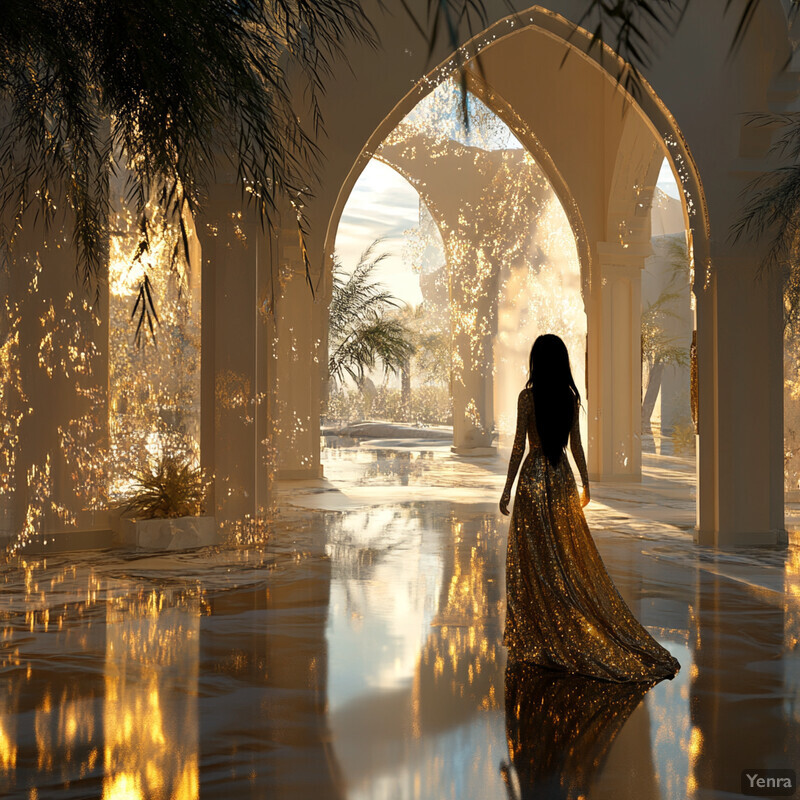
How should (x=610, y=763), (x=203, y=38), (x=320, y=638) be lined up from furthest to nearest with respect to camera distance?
(x=320, y=638)
(x=610, y=763)
(x=203, y=38)

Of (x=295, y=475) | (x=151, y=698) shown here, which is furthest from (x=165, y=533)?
(x=295, y=475)

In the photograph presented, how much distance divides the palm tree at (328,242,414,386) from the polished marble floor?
1147 centimetres

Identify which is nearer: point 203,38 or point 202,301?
point 203,38

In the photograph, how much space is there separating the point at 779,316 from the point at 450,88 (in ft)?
26.2

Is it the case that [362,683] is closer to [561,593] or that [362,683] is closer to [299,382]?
[561,593]

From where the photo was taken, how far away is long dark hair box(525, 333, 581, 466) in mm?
4309

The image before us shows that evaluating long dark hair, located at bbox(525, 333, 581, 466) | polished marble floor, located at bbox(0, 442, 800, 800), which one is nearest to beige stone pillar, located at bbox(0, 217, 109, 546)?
polished marble floor, located at bbox(0, 442, 800, 800)

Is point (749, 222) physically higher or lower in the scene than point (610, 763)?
higher

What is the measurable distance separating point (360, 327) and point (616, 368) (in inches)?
324

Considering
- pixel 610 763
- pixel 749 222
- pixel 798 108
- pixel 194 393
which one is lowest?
pixel 610 763

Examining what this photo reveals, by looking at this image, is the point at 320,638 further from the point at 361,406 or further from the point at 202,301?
the point at 361,406

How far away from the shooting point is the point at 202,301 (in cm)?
740

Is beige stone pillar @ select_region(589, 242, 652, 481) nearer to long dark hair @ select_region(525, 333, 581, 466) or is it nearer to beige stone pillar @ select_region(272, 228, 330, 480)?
beige stone pillar @ select_region(272, 228, 330, 480)

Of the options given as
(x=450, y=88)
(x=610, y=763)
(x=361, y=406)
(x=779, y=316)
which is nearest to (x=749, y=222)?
(x=779, y=316)
